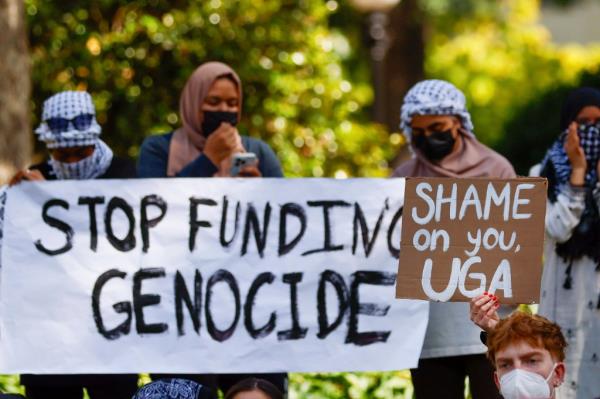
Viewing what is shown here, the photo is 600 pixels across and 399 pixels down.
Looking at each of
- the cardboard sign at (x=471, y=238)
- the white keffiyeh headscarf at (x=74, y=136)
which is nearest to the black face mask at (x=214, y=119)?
the white keffiyeh headscarf at (x=74, y=136)

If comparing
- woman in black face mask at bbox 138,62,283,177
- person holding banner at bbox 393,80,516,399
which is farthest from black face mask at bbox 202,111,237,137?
person holding banner at bbox 393,80,516,399

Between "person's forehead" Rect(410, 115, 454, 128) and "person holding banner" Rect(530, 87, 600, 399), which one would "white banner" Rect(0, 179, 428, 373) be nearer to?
"person's forehead" Rect(410, 115, 454, 128)

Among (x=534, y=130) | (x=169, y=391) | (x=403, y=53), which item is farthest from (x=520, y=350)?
(x=403, y=53)

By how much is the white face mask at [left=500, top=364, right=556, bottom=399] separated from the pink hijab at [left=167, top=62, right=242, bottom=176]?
207 centimetres

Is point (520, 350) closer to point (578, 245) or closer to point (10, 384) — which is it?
point (578, 245)

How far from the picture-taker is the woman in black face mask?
608cm

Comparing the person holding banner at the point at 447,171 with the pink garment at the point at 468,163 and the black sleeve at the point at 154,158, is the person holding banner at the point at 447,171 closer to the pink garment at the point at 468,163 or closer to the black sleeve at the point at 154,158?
the pink garment at the point at 468,163

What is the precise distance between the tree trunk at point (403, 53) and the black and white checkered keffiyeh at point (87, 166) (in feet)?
34.1

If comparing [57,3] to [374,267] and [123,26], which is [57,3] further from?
[374,267]

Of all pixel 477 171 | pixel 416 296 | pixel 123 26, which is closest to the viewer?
pixel 416 296

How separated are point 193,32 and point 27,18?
1168mm

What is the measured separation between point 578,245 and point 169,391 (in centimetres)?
195

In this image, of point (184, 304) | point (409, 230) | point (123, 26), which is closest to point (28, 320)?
point (184, 304)

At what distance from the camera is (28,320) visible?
5.92 m
